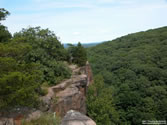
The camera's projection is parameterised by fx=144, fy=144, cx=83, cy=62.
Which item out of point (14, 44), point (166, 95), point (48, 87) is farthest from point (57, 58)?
point (166, 95)

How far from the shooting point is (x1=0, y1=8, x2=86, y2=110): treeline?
5230 millimetres

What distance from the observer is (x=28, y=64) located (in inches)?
245

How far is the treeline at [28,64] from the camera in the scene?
523 centimetres

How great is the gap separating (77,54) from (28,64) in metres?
6.04

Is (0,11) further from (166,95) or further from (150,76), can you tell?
(150,76)

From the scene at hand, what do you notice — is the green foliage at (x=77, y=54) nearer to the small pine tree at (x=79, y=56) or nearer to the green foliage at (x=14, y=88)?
the small pine tree at (x=79, y=56)

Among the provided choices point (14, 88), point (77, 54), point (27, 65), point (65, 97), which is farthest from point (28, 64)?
point (77, 54)

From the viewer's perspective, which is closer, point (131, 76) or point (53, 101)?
point (53, 101)

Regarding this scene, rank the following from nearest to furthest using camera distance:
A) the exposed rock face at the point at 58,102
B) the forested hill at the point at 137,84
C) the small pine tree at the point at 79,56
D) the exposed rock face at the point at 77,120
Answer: the exposed rock face at the point at 77,120, the exposed rock face at the point at 58,102, the small pine tree at the point at 79,56, the forested hill at the point at 137,84

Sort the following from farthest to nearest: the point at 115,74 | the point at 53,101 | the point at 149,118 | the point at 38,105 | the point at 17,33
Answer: the point at 115,74 → the point at 149,118 → the point at 17,33 → the point at 53,101 → the point at 38,105

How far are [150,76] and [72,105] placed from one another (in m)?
21.1

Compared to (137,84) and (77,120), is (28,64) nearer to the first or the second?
(77,120)

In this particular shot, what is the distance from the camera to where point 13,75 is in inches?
195

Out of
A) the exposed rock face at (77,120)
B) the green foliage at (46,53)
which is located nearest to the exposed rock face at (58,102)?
the green foliage at (46,53)
